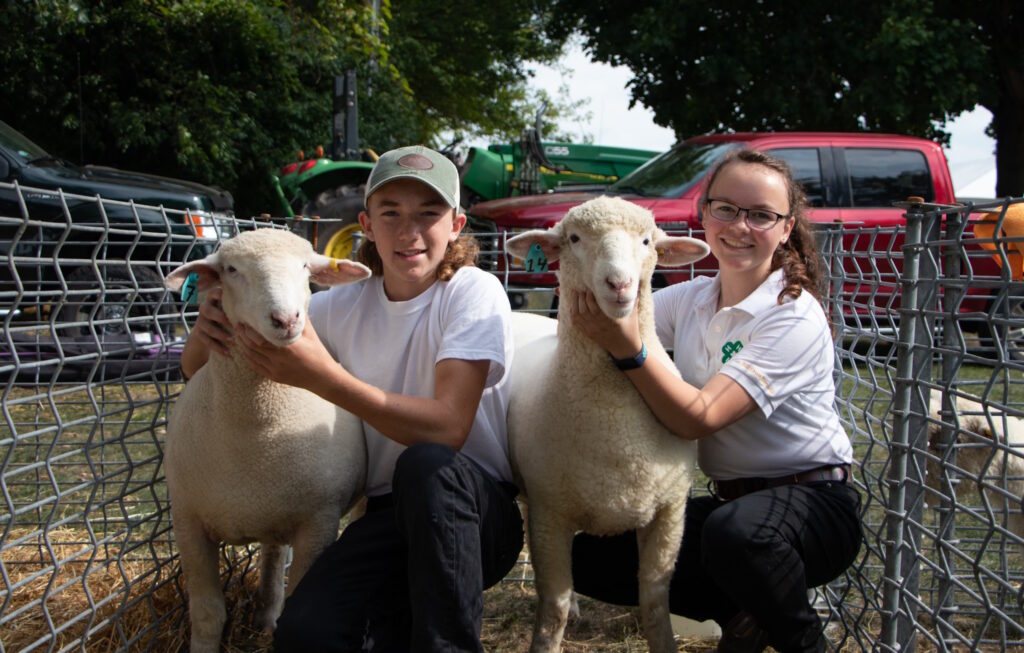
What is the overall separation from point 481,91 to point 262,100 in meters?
12.9

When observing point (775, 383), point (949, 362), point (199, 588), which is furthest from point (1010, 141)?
point (199, 588)

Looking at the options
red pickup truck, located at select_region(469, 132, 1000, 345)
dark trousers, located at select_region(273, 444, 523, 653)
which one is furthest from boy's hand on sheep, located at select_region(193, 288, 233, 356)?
red pickup truck, located at select_region(469, 132, 1000, 345)

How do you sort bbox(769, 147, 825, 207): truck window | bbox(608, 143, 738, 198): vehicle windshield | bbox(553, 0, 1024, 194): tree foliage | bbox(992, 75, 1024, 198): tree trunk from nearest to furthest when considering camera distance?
1. bbox(608, 143, 738, 198): vehicle windshield
2. bbox(769, 147, 825, 207): truck window
3. bbox(553, 0, 1024, 194): tree foliage
4. bbox(992, 75, 1024, 198): tree trunk

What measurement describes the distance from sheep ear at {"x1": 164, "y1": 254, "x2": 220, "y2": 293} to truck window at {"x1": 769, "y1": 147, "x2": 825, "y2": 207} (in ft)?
18.5

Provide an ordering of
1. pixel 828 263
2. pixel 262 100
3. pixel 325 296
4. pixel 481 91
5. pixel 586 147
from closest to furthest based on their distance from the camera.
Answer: pixel 325 296 < pixel 828 263 < pixel 586 147 < pixel 262 100 < pixel 481 91

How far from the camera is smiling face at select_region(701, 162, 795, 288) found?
2277mm

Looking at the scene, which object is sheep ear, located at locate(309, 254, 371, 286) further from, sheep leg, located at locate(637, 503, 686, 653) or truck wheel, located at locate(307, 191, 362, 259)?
truck wheel, located at locate(307, 191, 362, 259)

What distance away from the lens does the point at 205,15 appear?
11.3 meters

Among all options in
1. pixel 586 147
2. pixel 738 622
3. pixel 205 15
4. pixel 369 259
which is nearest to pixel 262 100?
pixel 205 15

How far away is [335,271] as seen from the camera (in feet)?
7.42

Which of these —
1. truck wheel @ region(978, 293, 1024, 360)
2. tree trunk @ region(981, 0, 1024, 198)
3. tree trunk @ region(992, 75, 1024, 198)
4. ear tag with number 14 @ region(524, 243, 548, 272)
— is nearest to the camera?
truck wheel @ region(978, 293, 1024, 360)

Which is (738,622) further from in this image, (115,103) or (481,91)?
(481,91)

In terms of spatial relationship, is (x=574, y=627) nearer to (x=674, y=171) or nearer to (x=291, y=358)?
(x=291, y=358)

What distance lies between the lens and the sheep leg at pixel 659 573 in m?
2.24
